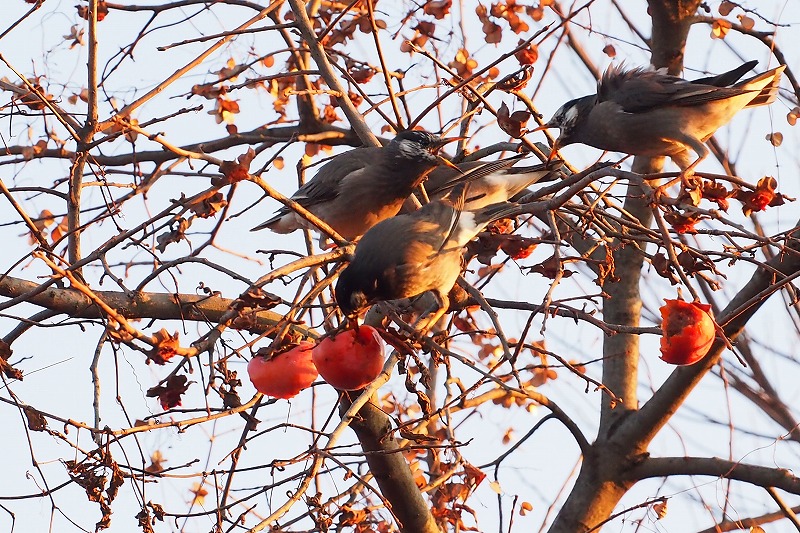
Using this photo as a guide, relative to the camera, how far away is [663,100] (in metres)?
5.66

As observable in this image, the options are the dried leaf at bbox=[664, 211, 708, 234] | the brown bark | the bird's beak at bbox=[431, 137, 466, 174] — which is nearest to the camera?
the dried leaf at bbox=[664, 211, 708, 234]

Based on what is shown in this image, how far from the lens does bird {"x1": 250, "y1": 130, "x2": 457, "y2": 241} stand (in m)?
5.42

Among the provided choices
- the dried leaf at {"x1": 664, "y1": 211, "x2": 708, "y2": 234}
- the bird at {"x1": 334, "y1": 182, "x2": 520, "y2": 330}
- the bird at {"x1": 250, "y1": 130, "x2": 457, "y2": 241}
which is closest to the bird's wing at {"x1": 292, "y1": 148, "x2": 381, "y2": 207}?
the bird at {"x1": 250, "y1": 130, "x2": 457, "y2": 241}

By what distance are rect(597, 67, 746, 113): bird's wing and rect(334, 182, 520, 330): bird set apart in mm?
1765

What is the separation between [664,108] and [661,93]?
0.31ft

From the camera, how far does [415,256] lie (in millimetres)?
4027

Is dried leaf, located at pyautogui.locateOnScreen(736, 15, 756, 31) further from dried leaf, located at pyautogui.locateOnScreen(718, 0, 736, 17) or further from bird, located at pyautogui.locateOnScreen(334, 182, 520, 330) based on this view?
bird, located at pyautogui.locateOnScreen(334, 182, 520, 330)

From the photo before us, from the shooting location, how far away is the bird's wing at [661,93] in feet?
18.6

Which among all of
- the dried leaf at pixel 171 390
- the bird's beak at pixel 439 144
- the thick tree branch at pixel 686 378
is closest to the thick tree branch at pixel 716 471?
the thick tree branch at pixel 686 378

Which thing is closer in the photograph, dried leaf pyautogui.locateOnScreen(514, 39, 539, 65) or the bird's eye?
dried leaf pyautogui.locateOnScreen(514, 39, 539, 65)

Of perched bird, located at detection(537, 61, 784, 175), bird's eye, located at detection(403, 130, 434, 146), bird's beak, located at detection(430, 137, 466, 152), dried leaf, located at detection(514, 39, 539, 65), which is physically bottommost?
dried leaf, located at detection(514, 39, 539, 65)

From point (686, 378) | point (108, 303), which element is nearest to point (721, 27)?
point (686, 378)

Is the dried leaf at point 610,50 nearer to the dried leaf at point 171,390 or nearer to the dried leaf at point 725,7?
the dried leaf at point 725,7

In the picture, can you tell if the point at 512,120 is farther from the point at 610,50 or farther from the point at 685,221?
the point at 610,50
